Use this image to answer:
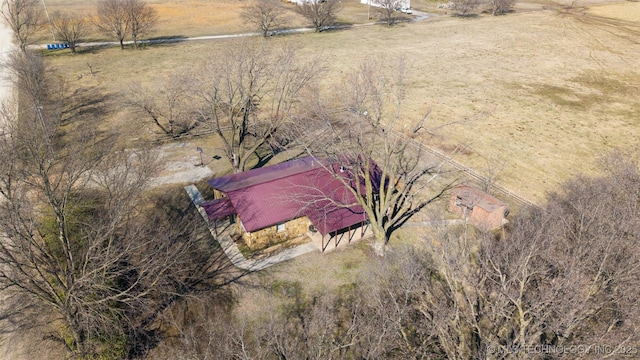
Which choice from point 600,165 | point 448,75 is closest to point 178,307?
point 600,165

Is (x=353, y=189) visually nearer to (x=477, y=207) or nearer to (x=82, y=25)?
(x=477, y=207)

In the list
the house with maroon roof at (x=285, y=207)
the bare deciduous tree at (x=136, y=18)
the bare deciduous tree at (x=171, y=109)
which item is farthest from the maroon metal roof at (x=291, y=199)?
the bare deciduous tree at (x=136, y=18)

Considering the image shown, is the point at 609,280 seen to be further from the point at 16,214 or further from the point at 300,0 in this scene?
the point at 300,0

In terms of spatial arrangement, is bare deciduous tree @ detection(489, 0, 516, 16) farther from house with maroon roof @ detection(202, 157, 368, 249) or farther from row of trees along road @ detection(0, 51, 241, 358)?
row of trees along road @ detection(0, 51, 241, 358)

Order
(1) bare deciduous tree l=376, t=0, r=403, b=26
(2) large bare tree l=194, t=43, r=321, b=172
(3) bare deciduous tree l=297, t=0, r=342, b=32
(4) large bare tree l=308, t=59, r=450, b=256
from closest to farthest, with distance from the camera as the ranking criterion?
(4) large bare tree l=308, t=59, r=450, b=256 < (2) large bare tree l=194, t=43, r=321, b=172 < (3) bare deciduous tree l=297, t=0, r=342, b=32 < (1) bare deciduous tree l=376, t=0, r=403, b=26

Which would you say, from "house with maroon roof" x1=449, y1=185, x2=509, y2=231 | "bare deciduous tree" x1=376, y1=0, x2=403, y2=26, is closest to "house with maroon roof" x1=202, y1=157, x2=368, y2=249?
"house with maroon roof" x1=449, y1=185, x2=509, y2=231

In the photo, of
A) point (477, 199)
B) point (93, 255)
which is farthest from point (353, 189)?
point (93, 255)

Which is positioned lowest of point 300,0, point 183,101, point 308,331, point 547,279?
point 308,331
